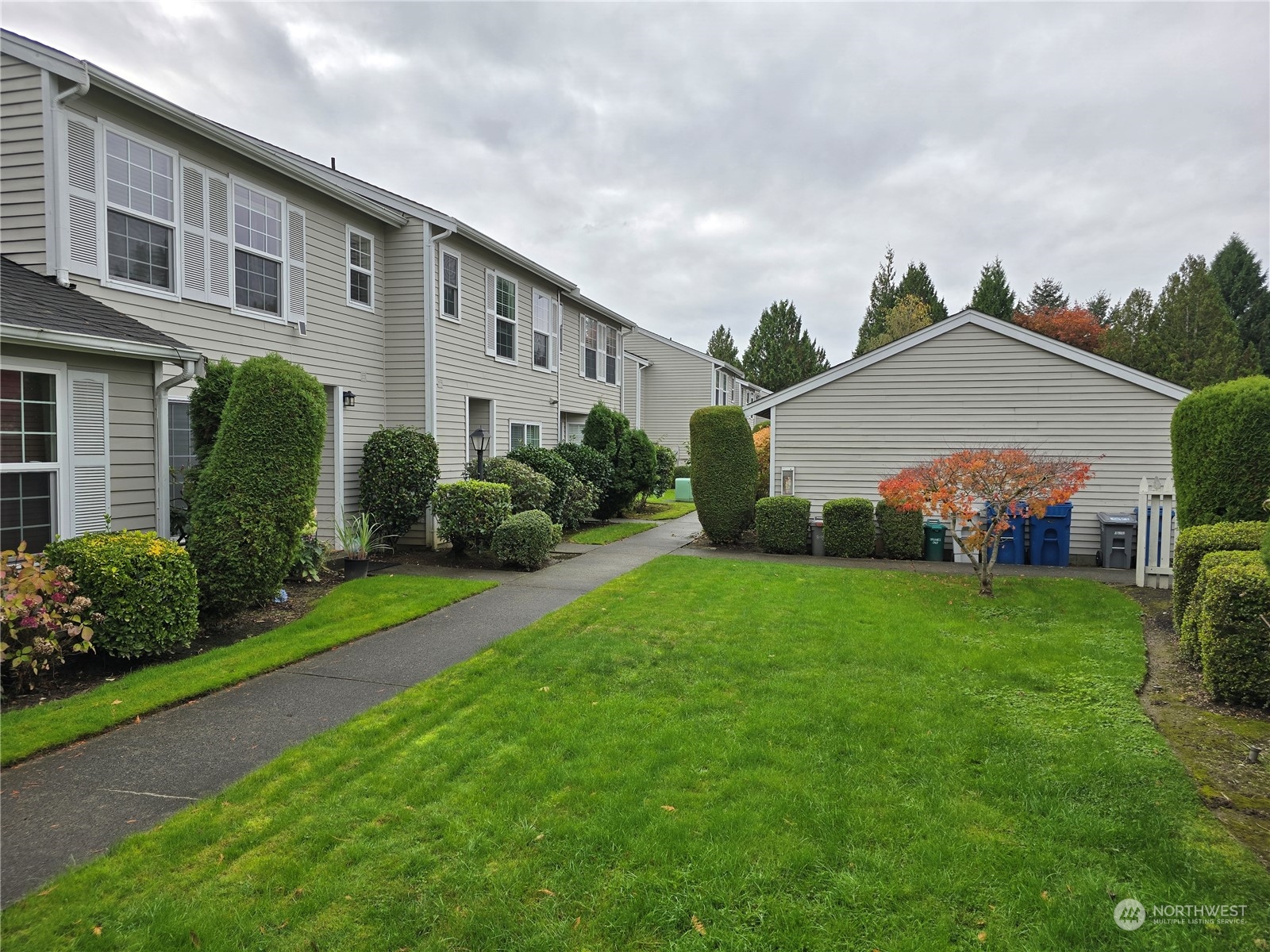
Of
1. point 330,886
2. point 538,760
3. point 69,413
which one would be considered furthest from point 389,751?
point 69,413

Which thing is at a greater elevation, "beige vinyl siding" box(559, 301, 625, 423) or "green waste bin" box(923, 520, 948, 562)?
"beige vinyl siding" box(559, 301, 625, 423)

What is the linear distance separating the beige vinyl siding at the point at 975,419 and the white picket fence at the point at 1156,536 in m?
1.98

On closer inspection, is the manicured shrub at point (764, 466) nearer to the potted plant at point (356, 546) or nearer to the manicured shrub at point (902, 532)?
the manicured shrub at point (902, 532)

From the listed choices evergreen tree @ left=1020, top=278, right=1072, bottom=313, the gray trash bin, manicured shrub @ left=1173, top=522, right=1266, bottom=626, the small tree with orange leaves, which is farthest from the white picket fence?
evergreen tree @ left=1020, top=278, right=1072, bottom=313

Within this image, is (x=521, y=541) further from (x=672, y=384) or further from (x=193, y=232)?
(x=672, y=384)

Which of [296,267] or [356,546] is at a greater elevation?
[296,267]

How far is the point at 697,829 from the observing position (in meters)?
3.21

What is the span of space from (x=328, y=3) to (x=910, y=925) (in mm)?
11951

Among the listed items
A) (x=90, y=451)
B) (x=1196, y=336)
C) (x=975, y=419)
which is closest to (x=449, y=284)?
(x=90, y=451)

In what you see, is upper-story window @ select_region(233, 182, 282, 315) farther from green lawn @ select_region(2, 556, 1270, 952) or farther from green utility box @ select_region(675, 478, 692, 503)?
green utility box @ select_region(675, 478, 692, 503)

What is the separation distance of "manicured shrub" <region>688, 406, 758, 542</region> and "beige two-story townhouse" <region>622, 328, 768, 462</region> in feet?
64.7

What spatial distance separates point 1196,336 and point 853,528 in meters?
31.4

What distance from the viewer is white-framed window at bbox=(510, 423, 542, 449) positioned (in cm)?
1541

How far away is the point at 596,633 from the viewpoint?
6797mm
